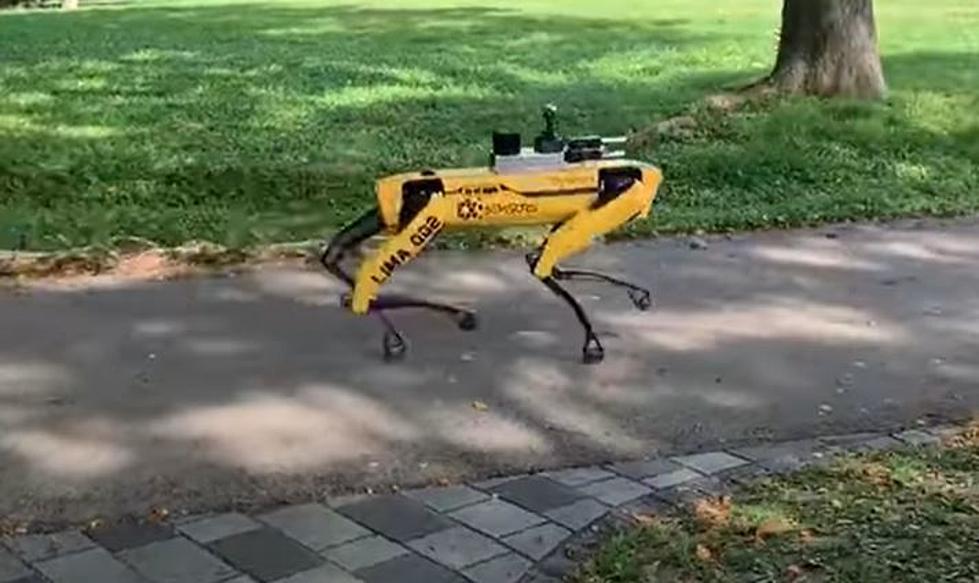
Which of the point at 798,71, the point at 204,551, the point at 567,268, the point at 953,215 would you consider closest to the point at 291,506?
the point at 204,551

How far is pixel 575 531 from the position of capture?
12.9ft

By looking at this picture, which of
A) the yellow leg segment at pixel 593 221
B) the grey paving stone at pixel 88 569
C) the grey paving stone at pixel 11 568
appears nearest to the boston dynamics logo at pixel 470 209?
the yellow leg segment at pixel 593 221

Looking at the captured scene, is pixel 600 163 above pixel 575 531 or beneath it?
above

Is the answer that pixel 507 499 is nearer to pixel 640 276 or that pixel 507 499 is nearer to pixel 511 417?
pixel 511 417

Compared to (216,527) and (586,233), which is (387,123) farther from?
(216,527)

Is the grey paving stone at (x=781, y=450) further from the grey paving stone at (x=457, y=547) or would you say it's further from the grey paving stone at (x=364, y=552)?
the grey paving stone at (x=364, y=552)

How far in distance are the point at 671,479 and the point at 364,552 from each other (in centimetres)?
97

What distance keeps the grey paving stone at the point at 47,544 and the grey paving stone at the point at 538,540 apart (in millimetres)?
1026

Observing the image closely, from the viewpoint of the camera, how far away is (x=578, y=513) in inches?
159

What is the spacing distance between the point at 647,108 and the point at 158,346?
6.88 metres

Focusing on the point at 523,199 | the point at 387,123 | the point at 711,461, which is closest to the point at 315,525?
the point at 711,461

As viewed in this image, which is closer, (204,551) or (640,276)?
(204,551)

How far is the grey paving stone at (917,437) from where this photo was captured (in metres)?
4.64

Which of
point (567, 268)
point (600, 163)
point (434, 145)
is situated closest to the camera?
point (600, 163)
